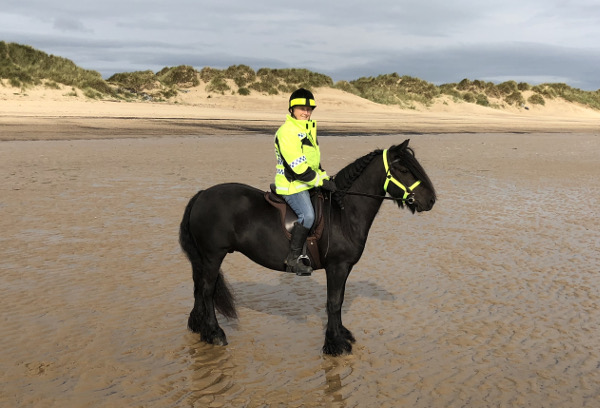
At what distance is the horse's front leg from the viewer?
19.1 feet

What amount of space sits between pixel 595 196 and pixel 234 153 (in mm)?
12765

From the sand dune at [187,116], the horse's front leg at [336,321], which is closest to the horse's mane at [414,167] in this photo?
the horse's front leg at [336,321]

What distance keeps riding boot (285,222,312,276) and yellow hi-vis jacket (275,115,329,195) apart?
0.39m

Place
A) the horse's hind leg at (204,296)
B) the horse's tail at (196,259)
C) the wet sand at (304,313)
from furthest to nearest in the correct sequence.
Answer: the horse's tail at (196,259) → the horse's hind leg at (204,296) → the wet sand at (304,313)

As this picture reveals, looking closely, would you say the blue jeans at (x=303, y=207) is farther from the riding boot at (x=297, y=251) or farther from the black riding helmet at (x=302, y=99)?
the black riding helmet at (x=302, y=99)

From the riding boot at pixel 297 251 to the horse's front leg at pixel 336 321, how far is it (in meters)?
0.31

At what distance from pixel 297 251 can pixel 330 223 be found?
1.49 feet

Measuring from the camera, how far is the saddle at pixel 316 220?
19.4 ft

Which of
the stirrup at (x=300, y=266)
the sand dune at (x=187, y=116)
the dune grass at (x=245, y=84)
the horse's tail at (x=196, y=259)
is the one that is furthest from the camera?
the dune grass at (x=245, y=84)

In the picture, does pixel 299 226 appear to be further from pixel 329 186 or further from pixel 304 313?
pixel 304 313

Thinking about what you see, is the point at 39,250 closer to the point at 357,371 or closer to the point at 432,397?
the point at 357,371

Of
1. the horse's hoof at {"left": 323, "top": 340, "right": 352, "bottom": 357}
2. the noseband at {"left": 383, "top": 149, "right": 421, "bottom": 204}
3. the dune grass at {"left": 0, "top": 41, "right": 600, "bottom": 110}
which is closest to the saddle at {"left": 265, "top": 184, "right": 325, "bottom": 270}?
the noseband at {"left": 383, "top": 149, "right": 421, "bottom": 204}

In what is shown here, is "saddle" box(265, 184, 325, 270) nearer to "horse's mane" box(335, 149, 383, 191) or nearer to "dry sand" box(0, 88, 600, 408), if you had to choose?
"horse's mane" box(335, 149, 383, 191)

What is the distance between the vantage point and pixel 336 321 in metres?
5.96
